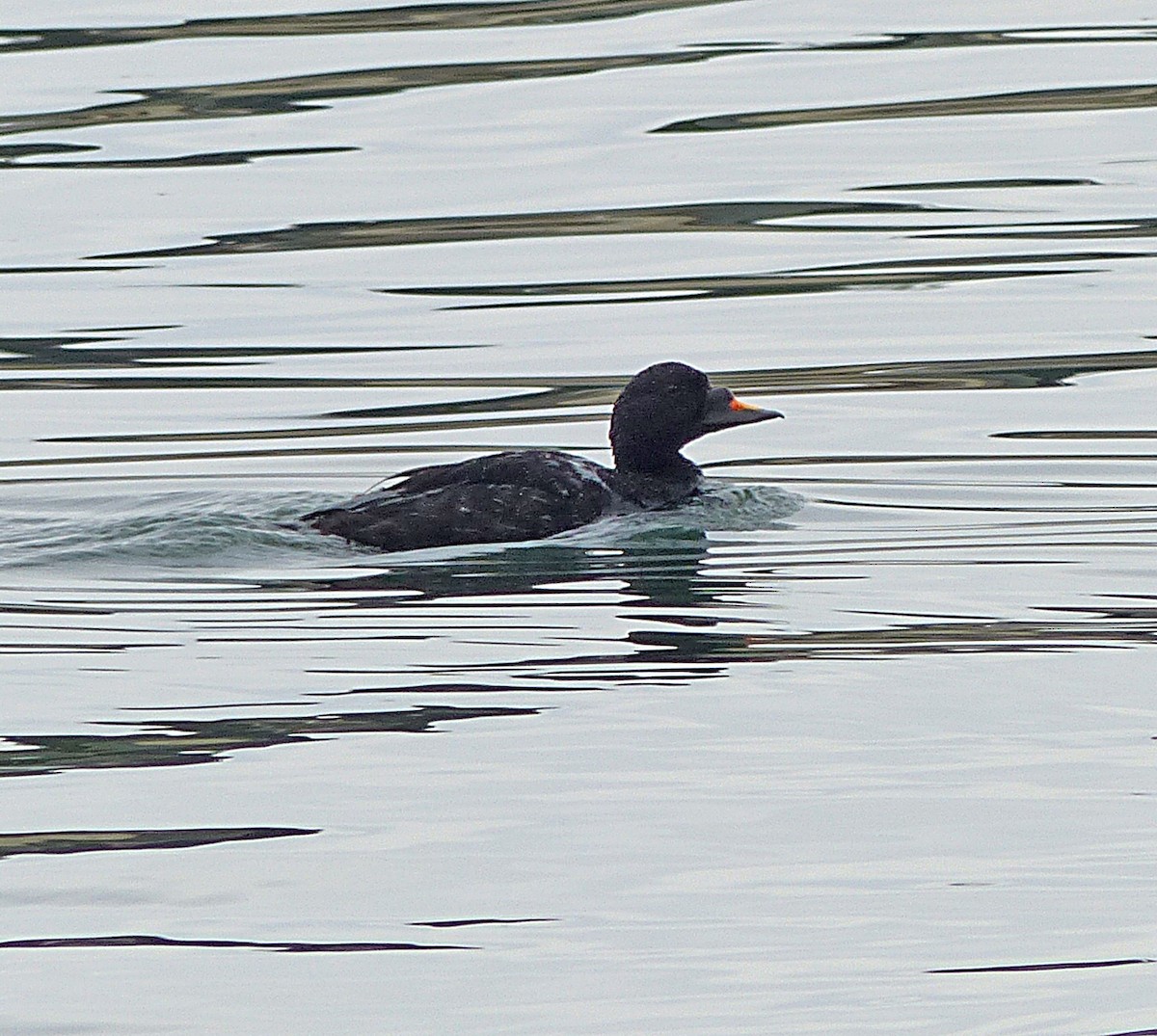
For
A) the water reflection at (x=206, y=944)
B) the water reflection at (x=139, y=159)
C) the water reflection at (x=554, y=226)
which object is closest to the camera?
the water reflection at (x=206, y=944)

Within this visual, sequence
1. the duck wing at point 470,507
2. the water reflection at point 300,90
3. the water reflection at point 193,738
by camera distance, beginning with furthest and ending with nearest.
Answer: the water reflection at point 300,90, the duck wing at point 470,507, the water reflection at point 193,738

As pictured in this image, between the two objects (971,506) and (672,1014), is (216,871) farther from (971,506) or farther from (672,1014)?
(971,506)

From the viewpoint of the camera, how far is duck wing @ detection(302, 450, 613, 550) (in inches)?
447

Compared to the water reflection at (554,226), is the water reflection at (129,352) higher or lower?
lower

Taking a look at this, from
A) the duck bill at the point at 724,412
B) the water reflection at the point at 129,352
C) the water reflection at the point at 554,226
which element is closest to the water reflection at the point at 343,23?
the water reflection at the point at 554,226

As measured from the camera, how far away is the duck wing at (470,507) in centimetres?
1136

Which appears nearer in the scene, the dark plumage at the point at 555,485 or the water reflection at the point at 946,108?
the dark plumage at the point at 555,485

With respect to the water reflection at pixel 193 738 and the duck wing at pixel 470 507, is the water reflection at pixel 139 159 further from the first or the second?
the water reflection at pixel 193 738

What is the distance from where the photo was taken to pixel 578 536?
11672 millimetres

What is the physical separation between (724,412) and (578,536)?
1.08 meters

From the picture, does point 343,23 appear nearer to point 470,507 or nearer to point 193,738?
point 470,507

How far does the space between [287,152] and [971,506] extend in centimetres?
976

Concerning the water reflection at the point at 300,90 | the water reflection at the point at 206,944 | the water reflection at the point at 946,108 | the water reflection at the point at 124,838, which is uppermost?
the water reflection at the point at 300,90

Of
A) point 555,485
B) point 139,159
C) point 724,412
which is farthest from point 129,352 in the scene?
point 139,159
